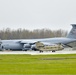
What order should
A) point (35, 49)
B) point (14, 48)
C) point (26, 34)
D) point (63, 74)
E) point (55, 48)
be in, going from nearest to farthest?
point (63, 74), point (55, 48), point (35, 49), point (14, 48), point (26, 34)

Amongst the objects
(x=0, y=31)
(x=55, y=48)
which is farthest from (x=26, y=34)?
(x=55, y=48)

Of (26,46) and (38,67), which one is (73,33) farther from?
(38,67)

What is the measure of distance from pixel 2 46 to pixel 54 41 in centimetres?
1395

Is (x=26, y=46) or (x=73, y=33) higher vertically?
(x=73, y=33)

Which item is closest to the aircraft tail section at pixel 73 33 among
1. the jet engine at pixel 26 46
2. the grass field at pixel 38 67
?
the jet engine at pixel 26 46

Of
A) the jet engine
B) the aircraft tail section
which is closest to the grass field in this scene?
the jet engine

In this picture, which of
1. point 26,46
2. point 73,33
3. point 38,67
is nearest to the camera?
point 38,67

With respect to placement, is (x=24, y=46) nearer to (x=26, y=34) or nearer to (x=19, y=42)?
(x=19, y=42)

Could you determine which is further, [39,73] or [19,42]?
[19,42]

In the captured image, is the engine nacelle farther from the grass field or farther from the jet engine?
the grass field

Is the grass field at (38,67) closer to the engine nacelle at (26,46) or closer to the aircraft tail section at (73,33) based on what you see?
the engine nacelle at (26,46)

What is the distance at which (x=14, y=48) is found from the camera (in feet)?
304

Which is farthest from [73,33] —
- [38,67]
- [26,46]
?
[38,67]

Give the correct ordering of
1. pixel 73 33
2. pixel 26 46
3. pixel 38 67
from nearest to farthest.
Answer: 1. pixel 38 67
2. pixel 26 46
3. pixel 73 33
